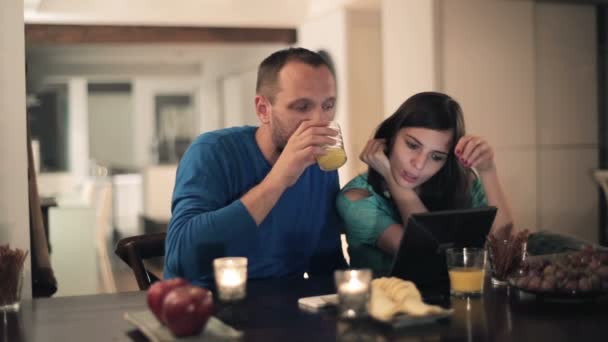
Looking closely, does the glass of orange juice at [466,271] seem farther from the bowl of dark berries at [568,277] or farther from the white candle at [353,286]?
the white candle at [353,286]

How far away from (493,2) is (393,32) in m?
0.65

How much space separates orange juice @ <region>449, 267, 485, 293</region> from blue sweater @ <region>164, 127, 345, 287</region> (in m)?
0.53

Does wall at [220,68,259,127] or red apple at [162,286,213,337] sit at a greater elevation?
wall at [220,68,259,127]

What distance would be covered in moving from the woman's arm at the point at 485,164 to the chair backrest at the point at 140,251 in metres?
0.94

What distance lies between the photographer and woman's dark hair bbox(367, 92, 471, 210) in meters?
2.41

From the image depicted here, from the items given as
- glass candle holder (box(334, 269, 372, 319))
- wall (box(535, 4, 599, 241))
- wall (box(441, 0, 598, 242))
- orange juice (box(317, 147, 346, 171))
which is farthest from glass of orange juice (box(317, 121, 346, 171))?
wall (box(535, 4, 599, 241))

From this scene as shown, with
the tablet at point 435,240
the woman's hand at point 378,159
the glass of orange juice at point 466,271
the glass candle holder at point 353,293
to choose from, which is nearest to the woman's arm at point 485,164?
the woman's hand at point 378,159

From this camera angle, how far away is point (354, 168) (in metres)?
Answer: 6.10

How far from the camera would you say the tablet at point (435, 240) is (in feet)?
5.91

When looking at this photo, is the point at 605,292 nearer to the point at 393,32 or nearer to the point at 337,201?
the point at 337,201

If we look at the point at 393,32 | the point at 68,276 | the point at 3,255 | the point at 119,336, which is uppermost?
the point at 393,32

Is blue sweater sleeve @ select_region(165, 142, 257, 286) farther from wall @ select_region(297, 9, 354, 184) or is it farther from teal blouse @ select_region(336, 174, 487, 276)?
wall @ select_region(297, 9, 354, 184)

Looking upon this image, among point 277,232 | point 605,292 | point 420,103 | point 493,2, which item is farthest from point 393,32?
point 605,292

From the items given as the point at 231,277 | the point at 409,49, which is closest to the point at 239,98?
the point at 409,49
